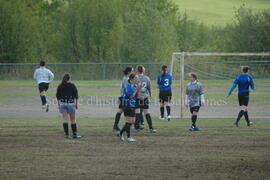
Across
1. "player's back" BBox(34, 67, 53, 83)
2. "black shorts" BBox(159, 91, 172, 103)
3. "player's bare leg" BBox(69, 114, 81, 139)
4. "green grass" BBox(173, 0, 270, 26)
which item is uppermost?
"green grass" BBox(173, 0, 270, 26)

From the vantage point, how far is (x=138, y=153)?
1338cm

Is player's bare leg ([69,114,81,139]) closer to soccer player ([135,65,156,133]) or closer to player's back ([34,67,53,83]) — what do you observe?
soccer player ([135,65,156,133])

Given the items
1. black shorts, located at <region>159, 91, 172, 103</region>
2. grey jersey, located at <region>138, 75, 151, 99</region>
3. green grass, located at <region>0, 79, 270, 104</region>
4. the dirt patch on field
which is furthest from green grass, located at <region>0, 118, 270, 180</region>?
green grass, located at <region>0, 79, 270, 104</region>

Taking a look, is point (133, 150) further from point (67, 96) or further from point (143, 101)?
point (143, 101)

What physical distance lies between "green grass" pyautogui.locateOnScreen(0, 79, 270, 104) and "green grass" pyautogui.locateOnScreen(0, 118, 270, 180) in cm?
1100

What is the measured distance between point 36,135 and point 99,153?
405 centimetres

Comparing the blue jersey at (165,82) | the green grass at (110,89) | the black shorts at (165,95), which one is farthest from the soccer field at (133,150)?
the green grass at (110,89)

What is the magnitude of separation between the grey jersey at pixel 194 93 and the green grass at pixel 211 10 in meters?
74.6

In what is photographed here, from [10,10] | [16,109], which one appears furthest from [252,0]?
[16,109]

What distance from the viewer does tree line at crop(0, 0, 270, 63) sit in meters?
51.3

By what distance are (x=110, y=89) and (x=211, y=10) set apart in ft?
234

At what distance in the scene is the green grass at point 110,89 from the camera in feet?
100

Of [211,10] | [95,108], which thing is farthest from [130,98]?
[211,10]

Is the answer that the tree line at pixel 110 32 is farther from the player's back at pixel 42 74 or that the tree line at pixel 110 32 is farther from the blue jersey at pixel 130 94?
the blue jersey at pixel 130 94
